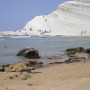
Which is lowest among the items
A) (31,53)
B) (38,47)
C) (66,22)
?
(38,47)

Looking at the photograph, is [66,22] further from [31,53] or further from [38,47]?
[31,53]

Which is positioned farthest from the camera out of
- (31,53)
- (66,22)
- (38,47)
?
(66,22)

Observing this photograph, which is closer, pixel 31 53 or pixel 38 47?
pixel 31 53

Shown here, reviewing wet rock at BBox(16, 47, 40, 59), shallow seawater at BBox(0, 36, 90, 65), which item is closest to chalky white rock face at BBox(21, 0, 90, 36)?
shallow seawater at BBox(0, 36, 90, 65)

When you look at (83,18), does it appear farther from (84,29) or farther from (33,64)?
(33,64)

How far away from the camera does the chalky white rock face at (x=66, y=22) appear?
90331 millimetres

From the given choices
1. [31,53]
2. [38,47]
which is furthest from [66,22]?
[31,53]

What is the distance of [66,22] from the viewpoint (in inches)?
3730

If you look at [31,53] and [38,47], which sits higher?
[31,53]

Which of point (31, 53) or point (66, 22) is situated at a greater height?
point (66, 22)

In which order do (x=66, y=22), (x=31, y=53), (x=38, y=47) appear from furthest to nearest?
(x=66, y=22) < (x=38, y=47) < (x=31, y=53)

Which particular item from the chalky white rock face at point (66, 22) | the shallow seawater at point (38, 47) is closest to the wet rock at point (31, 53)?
the shallow seawater at point (38, 47)

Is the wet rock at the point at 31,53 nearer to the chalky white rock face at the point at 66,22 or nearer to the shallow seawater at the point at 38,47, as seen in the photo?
the shallow seawater at the point at 38,47

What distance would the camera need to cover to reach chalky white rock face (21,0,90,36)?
9033 centimetres
